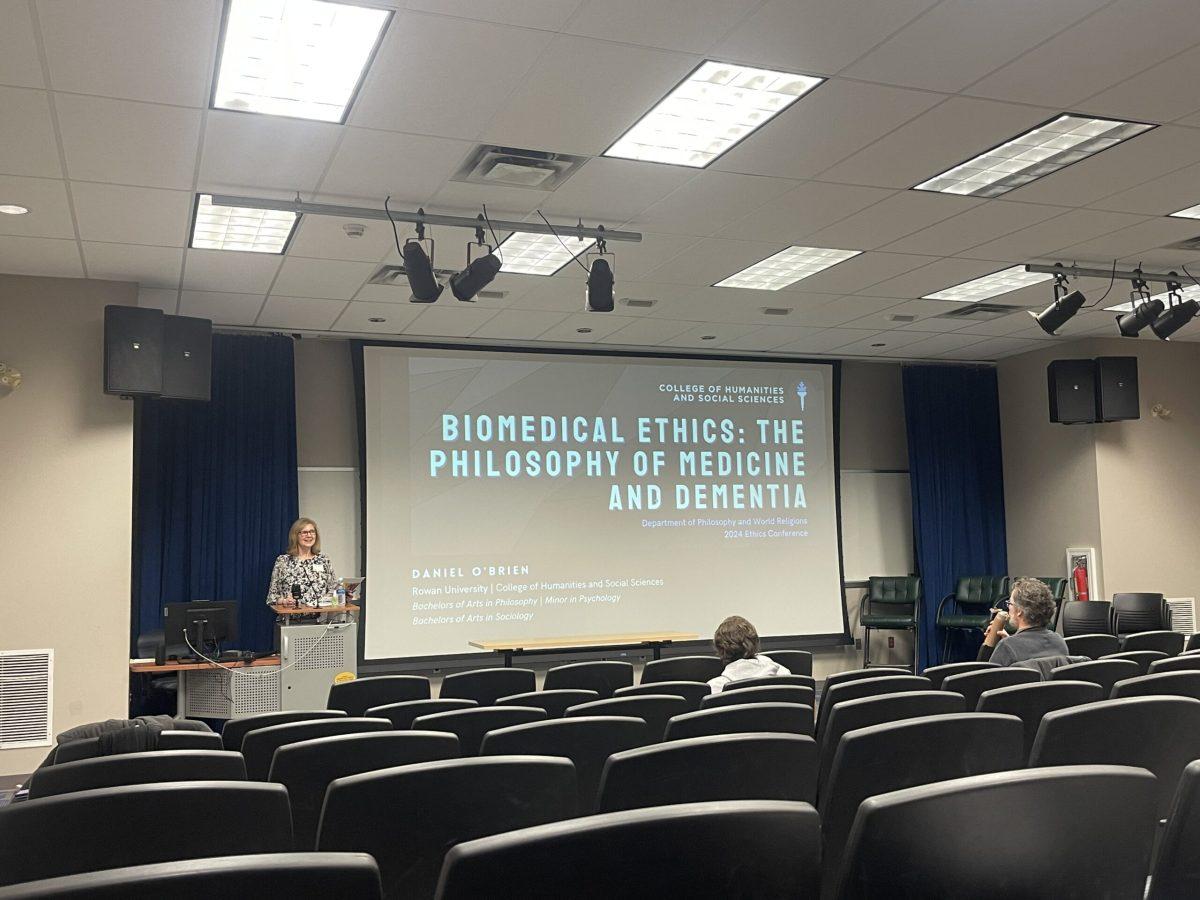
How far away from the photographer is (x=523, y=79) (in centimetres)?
408

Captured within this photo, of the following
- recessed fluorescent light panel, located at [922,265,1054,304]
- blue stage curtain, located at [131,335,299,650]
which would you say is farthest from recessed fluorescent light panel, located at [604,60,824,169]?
→ blue stage curtain, located at [131,335,299,650]

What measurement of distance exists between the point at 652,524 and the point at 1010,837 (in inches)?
335

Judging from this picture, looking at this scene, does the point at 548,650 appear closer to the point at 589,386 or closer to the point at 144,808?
the point at 589,386

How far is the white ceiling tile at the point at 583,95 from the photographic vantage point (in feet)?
12.8

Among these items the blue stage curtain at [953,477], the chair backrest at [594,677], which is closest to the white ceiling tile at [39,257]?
the chair backrest at [594,677]

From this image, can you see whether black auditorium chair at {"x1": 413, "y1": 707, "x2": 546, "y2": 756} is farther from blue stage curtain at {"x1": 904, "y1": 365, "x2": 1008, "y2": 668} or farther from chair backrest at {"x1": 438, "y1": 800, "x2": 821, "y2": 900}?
blue stage curtain at {"x1": 904, "y1": 365, "x2": 1008, "y2": 668}

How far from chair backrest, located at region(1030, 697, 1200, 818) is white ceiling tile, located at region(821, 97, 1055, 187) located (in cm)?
278

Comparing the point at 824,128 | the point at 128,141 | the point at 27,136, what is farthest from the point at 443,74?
the point at 27,136

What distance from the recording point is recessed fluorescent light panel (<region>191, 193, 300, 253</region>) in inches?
223

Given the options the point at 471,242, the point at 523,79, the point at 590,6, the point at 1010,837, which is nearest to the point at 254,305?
the point at 471,242

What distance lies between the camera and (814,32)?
3746mm

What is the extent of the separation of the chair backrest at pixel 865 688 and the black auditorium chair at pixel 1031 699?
0.51 meters

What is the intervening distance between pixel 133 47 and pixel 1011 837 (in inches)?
150

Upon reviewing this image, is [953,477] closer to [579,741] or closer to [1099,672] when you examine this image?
[1099,672]
